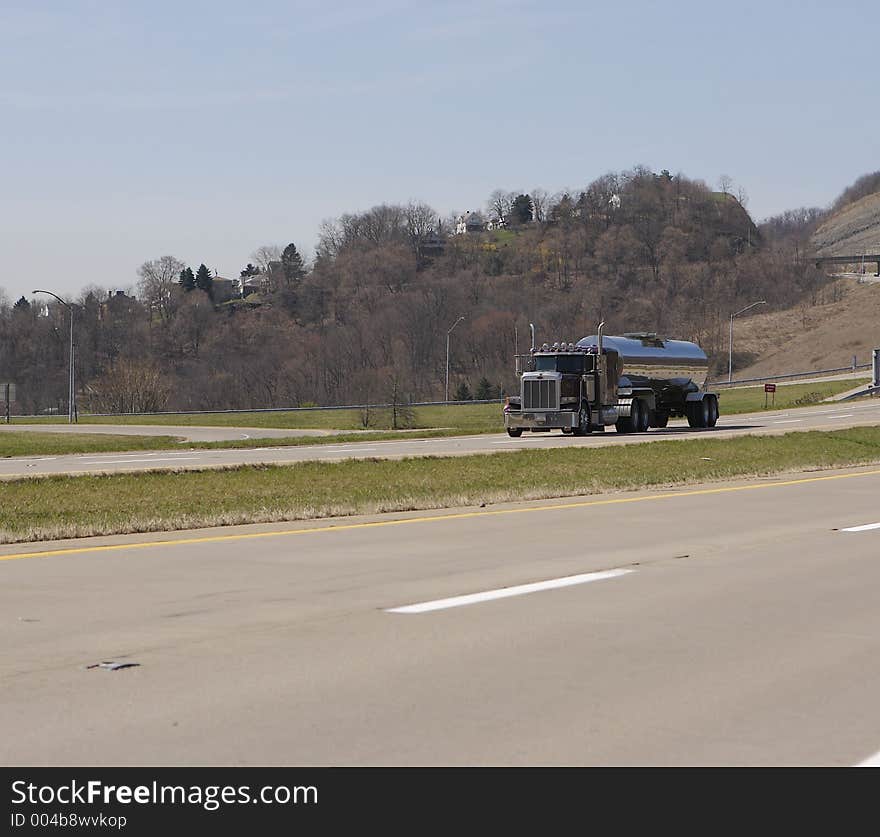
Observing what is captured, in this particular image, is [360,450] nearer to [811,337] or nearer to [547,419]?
[547,419]

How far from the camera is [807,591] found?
12.4 m

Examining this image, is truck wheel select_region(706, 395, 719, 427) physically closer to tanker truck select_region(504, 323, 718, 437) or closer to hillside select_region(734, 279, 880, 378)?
tanker truck select_region(504, 323, 718, 437)

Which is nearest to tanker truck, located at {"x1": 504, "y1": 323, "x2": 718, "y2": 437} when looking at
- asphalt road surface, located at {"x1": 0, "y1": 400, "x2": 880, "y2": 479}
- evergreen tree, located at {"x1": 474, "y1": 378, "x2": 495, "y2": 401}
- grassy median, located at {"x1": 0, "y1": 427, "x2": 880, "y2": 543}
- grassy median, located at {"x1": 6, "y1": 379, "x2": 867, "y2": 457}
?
asphalt road surface, located at {"x1": 0, "y1": 400, "x2": 880, "y2": 479}

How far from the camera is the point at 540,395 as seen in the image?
175 ft

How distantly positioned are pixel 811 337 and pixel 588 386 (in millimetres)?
108996

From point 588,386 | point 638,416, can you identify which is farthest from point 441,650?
point 638,416

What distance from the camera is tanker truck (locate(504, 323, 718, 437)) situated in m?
53.3

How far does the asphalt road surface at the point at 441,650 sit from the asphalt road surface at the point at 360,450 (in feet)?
56.9

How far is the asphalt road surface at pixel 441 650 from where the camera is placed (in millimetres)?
7012

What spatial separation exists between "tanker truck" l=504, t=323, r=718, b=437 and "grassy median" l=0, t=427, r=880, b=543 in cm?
1166
